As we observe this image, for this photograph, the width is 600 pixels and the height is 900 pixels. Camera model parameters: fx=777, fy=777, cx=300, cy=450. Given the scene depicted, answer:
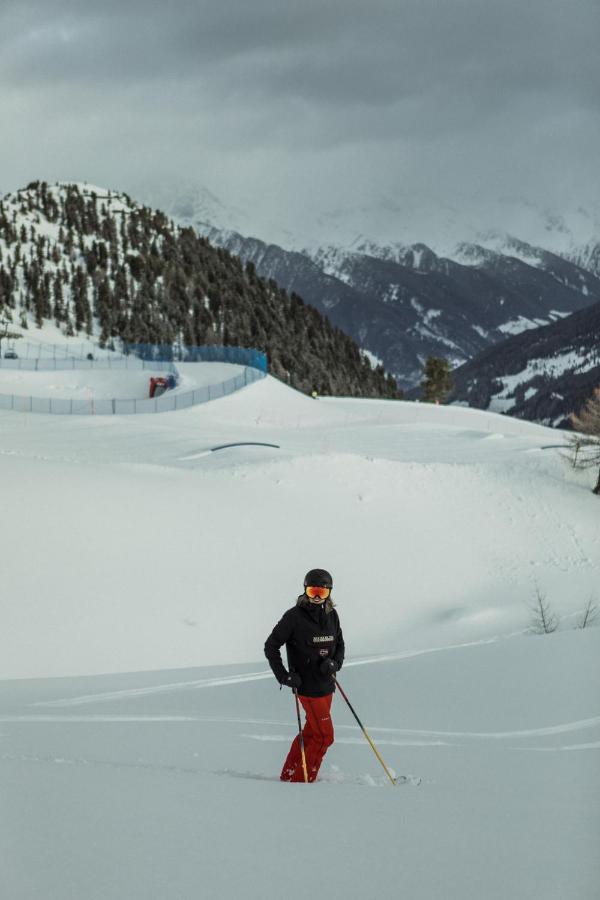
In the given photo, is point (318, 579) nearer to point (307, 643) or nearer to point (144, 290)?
point (307, 643)

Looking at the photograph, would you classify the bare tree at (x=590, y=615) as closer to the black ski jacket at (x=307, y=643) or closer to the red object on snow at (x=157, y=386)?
the black ski jacket at (x=307, y=643)

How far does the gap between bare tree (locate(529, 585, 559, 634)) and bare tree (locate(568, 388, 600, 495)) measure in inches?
661

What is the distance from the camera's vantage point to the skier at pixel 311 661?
8047 millimetres

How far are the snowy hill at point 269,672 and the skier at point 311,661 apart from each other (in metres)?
0.48

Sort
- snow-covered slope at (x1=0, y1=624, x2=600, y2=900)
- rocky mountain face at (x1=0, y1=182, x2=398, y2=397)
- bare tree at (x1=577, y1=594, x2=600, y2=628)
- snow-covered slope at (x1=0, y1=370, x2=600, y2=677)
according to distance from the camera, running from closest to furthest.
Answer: snow-covered slope at (x1=0, y1=624, x2=600, y2=900), snow-covered slope at (x1=0, y1=370, x2=600, y2=677), bare tree at (x1=577, y1=594, x2=600, y2=628), rocky mountain face at (x1=0, y1=182, x2=398, y2=397)

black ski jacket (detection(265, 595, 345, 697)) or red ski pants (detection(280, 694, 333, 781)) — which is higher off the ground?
black ski jacket (detection(265, 595, 345, 697))

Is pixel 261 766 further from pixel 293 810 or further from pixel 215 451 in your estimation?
pixel 215 451

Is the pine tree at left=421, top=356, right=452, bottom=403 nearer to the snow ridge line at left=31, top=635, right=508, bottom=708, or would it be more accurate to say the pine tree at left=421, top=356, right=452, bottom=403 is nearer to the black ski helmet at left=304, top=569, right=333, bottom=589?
the snow ridge line at left=31, top=635, right=508, bottom=708

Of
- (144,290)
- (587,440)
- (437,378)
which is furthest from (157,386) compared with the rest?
(144,290)

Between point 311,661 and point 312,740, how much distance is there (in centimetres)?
86

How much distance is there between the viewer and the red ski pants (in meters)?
8.15

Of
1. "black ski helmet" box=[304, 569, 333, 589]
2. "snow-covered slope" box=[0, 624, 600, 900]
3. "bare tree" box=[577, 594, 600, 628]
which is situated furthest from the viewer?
"bare tree" box=[577, 594, 600, 628]

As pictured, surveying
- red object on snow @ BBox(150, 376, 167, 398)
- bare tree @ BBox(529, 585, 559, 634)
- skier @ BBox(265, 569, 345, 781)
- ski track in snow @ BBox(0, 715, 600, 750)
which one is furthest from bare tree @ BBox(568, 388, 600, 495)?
skier @ BBox(265, 569, 345, 781)

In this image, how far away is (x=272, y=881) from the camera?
542 centimetres
